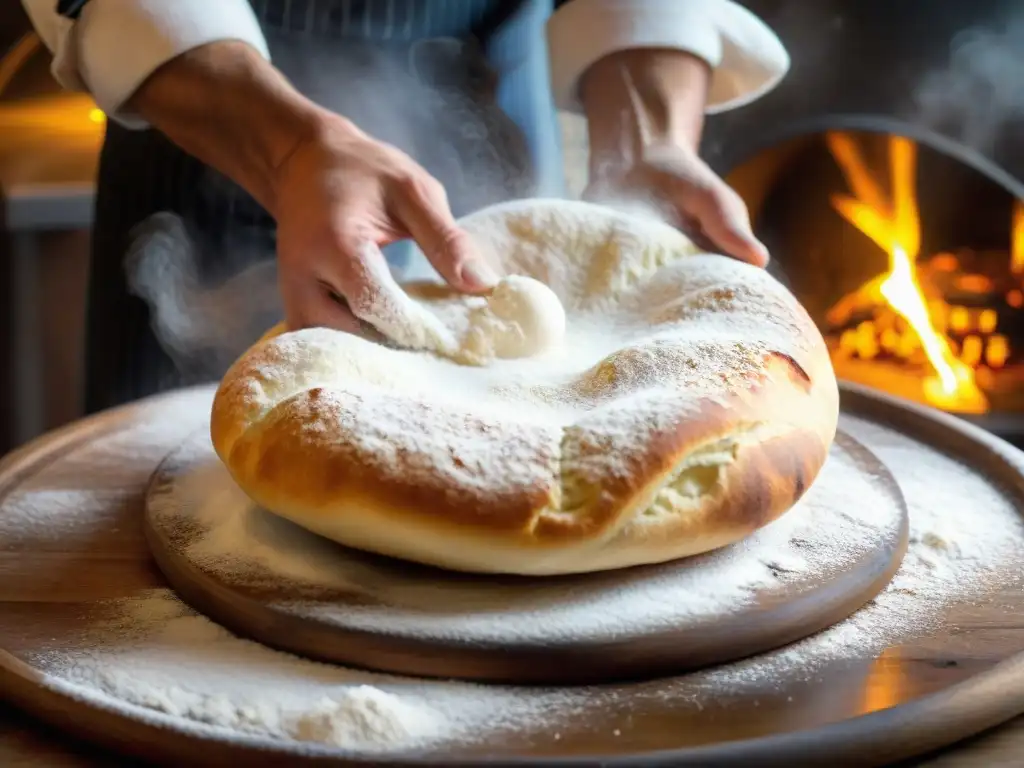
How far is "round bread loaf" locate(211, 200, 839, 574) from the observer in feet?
2.13

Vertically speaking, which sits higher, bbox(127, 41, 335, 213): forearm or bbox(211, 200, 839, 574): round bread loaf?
bbox(127, 41, 335, 213): forearm

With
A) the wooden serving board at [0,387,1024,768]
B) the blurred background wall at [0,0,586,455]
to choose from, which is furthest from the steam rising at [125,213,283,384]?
the blurred background wall at [0,0,586,455]

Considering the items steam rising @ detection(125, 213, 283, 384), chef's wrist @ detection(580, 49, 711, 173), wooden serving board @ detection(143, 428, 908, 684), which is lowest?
steam rising @ detection(125, 213, 283, 384)

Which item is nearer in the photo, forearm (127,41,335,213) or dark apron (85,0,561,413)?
forearm (127,41,335,213)

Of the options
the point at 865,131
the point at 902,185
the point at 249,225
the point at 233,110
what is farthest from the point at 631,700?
the point at 902,185

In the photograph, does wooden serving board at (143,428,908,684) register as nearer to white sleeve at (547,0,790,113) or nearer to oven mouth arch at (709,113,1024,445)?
white sleeve at (547,0,790,113)

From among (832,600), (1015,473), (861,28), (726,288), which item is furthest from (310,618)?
(861,28)

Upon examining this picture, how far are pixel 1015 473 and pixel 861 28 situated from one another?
4.45 feet

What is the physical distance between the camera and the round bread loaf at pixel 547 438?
2.13 ft

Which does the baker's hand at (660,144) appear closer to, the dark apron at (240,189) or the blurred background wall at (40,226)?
the dark apron at (240,189)

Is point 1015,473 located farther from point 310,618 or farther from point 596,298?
point 310,618

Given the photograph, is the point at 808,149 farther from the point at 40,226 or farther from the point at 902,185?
the point at 40,226

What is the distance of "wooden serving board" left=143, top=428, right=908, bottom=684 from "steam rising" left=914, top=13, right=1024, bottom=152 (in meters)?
1.45

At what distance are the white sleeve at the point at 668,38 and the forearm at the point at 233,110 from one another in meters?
0.43
